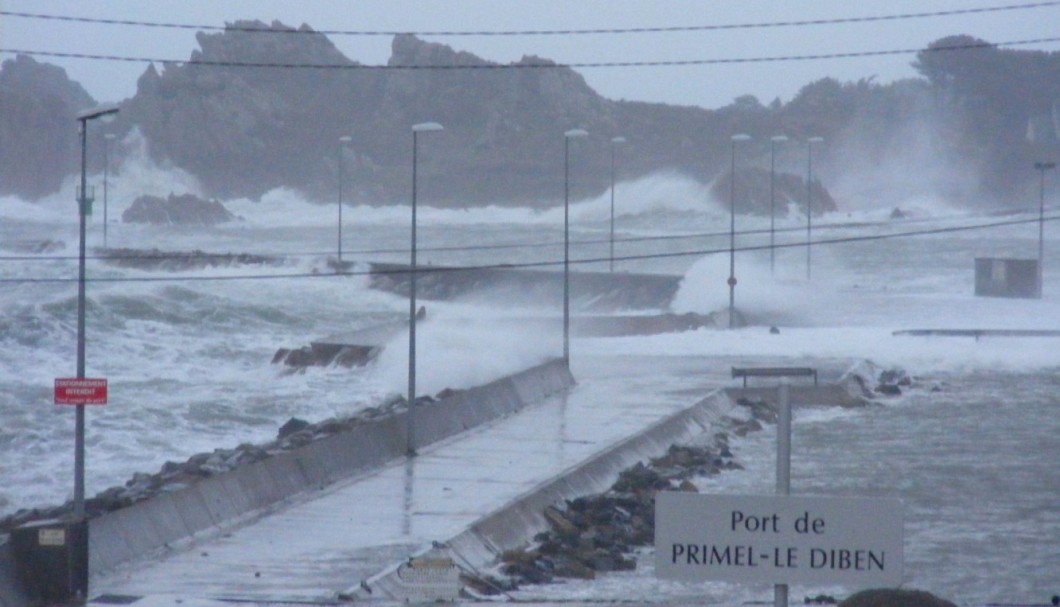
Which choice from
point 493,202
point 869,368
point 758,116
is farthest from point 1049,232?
point 869,368

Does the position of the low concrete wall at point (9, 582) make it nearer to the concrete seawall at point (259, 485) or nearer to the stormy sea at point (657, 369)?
the concrete seawall at point (259, 485)

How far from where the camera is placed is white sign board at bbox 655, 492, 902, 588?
5.35m

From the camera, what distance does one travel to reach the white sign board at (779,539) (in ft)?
17.6

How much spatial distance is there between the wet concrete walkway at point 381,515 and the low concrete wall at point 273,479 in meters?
0.23

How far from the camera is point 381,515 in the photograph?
1620 centimetres

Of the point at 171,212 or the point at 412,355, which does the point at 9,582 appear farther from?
the point at 171,212

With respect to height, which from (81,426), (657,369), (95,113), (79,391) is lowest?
(657,369)

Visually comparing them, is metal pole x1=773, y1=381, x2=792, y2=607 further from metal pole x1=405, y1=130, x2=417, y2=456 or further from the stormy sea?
metal pole x1=405, y1=130, x2=417, y2=456

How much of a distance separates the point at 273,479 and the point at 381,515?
1491mm

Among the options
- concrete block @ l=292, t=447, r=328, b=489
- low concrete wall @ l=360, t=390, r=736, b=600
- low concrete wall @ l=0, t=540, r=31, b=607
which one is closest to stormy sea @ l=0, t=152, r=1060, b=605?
low concrete wall @ l=360, t=390, r=736, b=600

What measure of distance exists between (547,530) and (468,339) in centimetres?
2117

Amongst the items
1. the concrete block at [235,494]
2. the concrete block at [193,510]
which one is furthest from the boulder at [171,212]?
the concrete block at [193,510]

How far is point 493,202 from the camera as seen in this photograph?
10956 cm

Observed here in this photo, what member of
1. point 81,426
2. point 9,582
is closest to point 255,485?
point 81,426
